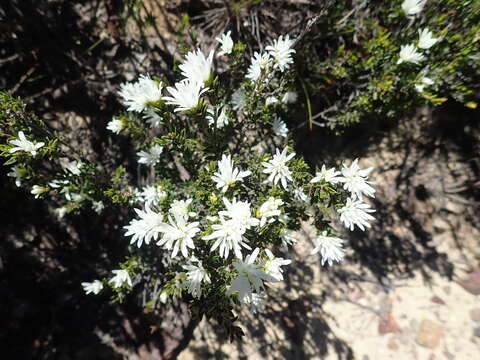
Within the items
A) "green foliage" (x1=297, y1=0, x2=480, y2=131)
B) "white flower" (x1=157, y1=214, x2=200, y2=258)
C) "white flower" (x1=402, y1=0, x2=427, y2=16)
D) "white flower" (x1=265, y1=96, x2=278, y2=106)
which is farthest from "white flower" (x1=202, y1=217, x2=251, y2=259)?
"white flower" (x1=402, y1=0, x2=427, y2=16)

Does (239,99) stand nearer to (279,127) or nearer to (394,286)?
(279,127)

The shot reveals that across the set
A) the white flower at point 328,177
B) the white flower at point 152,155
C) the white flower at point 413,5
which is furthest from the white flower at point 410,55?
the white flower at point 152,155

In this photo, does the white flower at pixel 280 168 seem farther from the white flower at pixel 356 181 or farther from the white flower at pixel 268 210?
the white flower at pixel 356 181

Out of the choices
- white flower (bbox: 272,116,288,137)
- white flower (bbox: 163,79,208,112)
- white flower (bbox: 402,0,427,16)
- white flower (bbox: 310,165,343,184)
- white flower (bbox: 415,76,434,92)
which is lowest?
white flower (bbox: 310,165,343,184)

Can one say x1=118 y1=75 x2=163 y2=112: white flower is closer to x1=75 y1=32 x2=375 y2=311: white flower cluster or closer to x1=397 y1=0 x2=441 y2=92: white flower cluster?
x1=75 y1=32 x2=375 y2=311: white flower cluster

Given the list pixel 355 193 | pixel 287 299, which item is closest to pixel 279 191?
pixel 355 193

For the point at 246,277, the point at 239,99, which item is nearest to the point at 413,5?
the point at 239,99
